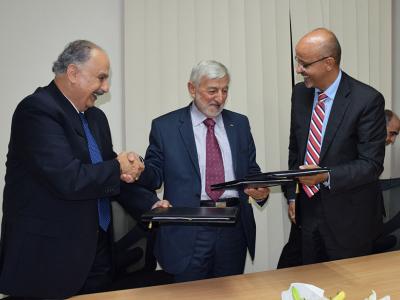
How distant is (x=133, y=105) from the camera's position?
3336 millimetres

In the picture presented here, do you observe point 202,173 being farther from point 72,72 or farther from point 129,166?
point 72,72

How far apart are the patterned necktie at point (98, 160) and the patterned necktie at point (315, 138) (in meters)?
1.12

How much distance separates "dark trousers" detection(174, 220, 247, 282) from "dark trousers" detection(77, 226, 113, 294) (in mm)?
413

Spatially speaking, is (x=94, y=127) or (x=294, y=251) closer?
(x=94, y=127)

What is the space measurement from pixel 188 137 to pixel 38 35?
5.10 feet


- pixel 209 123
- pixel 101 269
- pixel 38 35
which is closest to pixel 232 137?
pixel 209 123

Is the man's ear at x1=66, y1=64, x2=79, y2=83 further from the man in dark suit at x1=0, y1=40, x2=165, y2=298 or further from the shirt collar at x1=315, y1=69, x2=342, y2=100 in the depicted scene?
the shirt collar at x1=315, y1=69, x2=342, y2=100

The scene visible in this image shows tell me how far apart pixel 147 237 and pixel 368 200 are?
1.26m

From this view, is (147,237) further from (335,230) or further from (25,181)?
(335,230)

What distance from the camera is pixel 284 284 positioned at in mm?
1815

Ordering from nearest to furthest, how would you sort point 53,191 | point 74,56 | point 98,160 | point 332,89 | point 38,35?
point 53,191 → point 74,56 → point 98,160 → point 332,89 → point 38,35

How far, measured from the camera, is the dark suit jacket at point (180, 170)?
7.87 feet

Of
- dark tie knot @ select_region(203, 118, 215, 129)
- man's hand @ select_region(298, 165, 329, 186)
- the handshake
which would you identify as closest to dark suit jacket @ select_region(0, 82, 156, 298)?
the handshake

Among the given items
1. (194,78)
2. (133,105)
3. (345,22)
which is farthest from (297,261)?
(345,22)
